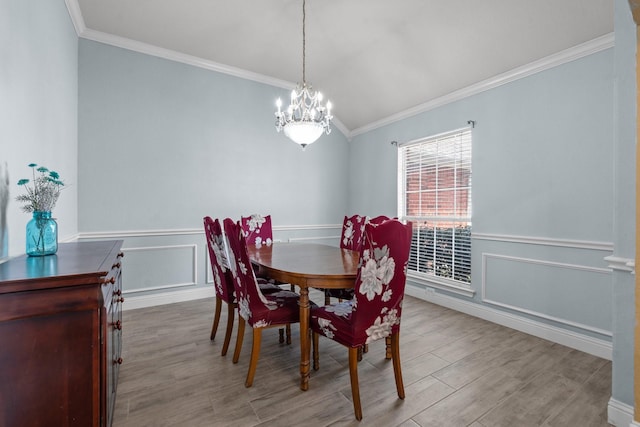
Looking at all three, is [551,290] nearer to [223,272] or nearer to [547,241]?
[547,241]

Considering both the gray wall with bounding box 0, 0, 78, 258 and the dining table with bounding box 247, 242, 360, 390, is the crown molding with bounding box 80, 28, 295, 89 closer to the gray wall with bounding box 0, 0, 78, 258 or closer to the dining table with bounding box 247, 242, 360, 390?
the gray wall with bounding box 0, 0, 78, 258

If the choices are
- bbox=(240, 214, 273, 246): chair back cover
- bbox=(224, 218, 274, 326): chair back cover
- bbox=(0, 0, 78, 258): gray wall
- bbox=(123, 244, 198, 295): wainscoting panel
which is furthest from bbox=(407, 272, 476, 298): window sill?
bbox=(0, 0, 78, 258): gray wall

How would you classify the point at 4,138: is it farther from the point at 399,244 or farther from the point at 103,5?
the point at 103,5

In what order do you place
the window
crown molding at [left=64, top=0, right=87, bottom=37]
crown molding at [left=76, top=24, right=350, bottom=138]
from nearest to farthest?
crown molding at [left=64, top=0, right=87, bottom=37], crown molding at [left=76, top=24, right=350, bottom=138], the window

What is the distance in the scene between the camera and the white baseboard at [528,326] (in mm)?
2488

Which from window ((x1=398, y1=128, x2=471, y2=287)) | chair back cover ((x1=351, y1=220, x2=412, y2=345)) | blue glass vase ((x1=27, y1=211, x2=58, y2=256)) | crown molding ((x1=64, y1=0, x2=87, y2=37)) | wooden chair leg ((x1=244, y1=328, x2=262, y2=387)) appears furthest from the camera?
window ((x1=398, y1=128, x2=471, y2=287))

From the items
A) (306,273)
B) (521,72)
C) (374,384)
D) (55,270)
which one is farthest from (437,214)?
(55,270)

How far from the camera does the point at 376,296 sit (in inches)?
67.2

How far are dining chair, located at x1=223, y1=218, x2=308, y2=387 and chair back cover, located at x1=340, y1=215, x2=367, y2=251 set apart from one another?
123 centimetres

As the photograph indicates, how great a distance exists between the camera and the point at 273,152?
14.8 ft

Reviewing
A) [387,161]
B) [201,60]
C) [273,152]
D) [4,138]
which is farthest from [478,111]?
[4,138]

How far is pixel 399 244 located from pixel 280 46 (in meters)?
3.10

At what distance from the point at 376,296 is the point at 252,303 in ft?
2.71

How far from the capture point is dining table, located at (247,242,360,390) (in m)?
1.89
